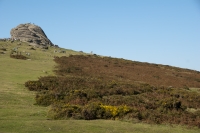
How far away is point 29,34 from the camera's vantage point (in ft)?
287

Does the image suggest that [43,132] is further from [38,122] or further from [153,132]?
[153,132]

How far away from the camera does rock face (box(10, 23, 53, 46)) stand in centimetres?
8375

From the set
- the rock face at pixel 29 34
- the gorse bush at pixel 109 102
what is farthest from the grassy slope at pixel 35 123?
the rock face at pixel 29 34

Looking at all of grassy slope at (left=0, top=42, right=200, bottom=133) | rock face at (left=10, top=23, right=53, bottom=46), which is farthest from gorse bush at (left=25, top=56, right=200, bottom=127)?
rock face at (left=10, top=23, right=53, bottom=46)

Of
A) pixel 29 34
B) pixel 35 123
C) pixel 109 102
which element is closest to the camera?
pixel 35 123

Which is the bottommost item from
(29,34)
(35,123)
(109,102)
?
(35,123)

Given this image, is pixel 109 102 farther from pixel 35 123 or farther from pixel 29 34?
pixel 29 34

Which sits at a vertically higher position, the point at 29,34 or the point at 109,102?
the point at 29,34

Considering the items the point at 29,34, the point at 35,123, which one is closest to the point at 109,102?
the point at 35,123

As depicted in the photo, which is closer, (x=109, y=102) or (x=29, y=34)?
(x=109, y=102)

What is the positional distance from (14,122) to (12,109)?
12.0 feet

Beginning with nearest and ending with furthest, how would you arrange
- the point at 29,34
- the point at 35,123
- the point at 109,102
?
the point at 35,123, the point at 109,102, the point at 29,34

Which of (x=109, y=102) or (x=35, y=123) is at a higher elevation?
(x=109, y=102)

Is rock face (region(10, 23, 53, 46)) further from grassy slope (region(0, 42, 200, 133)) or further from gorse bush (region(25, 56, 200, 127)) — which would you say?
grassy slope (region(0, 42, 200, 133))
